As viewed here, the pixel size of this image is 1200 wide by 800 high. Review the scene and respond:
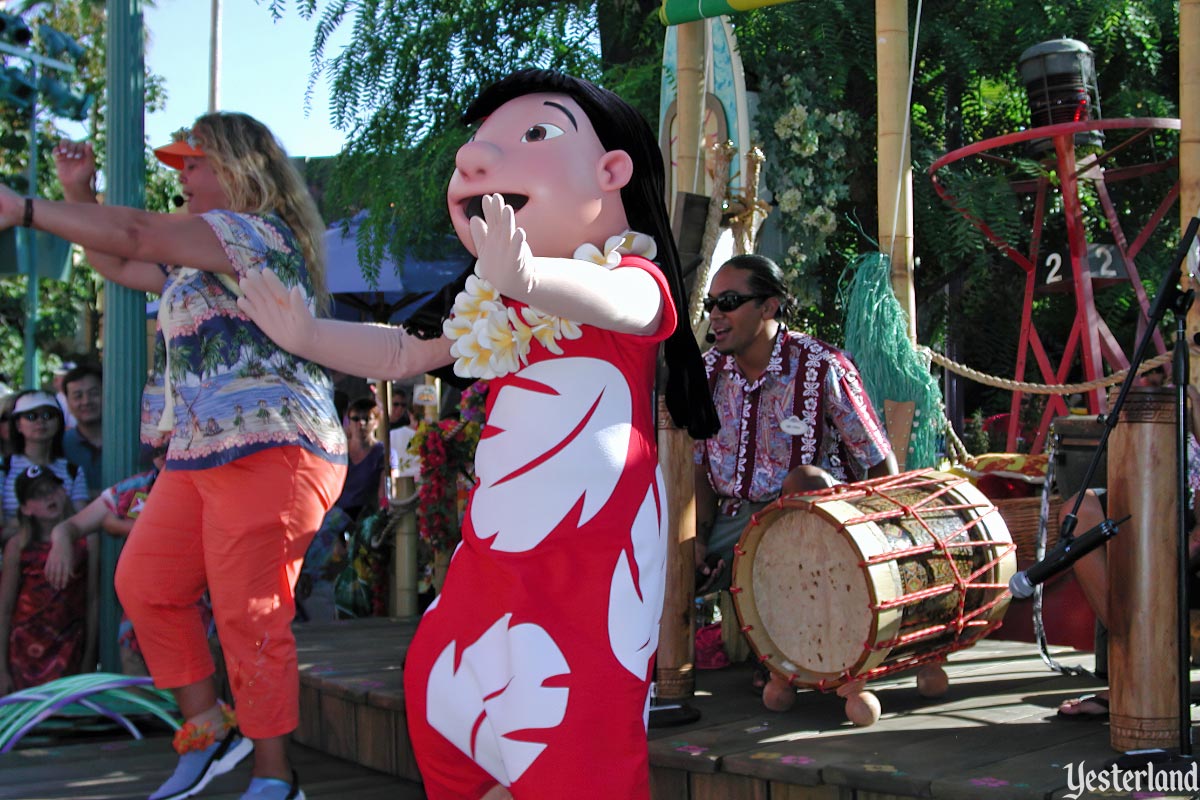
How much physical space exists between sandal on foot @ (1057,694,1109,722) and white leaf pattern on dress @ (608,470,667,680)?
167 centimetres

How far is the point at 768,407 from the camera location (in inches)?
157

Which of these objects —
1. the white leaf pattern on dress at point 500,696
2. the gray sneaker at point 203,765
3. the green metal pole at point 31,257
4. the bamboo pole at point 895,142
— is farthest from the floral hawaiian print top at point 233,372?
the bamboo pole at point 895,142

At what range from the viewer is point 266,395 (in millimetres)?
3096

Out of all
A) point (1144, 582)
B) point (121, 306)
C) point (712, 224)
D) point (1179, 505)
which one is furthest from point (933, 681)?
point (121, 306)

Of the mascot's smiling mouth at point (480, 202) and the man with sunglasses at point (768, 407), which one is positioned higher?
the mascot's smiling mouth at point (480, 202)

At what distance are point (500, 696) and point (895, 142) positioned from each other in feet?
11.4

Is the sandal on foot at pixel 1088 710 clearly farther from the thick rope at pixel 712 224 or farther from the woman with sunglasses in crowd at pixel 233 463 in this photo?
the woman with sunglasses in crowd at pixel 233 463

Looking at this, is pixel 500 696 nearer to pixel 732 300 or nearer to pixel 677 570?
pixel 677 570

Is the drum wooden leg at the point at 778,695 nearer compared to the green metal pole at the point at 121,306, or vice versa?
the drum wooden leg at the point at 778,695

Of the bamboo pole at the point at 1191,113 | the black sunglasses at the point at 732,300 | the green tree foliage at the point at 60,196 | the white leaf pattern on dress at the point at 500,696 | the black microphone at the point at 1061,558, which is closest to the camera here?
the white leaf pattern on dress at the point at 500,696

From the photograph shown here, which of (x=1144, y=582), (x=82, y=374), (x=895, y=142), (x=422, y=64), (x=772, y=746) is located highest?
(x=422, y=64)

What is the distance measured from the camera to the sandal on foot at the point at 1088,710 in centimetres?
321

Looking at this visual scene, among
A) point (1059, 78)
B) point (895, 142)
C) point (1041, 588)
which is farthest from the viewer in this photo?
point (1059, 78)

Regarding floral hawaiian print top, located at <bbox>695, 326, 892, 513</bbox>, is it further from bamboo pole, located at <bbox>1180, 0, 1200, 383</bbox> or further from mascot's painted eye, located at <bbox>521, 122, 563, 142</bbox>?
mascot's painted eye, located at <bbox>521, 122, 563, 142</bbox>
